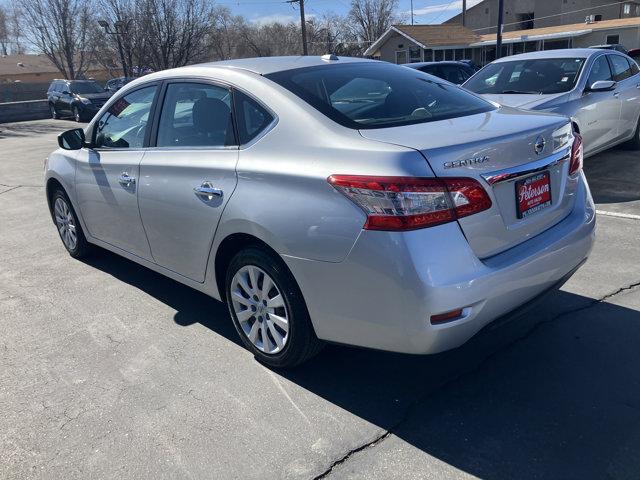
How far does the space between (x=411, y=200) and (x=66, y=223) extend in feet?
13.4

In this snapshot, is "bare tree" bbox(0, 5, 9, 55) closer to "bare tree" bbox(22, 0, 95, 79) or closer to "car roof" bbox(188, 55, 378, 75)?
"bare tree" bbox(22, 0, 95, 79)

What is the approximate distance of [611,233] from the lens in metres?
5.25

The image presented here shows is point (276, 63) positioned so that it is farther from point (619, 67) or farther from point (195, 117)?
point (619, 67)

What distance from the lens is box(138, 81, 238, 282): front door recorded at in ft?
10.7

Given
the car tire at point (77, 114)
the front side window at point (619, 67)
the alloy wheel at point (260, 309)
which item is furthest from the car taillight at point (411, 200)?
the car tire at point (77, 114)

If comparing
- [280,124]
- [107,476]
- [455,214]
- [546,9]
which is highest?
[546,9]

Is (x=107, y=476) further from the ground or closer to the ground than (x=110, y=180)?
closer to the ground

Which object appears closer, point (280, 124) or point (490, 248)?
point (490, 248)

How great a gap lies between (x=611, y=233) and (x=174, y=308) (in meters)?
3.96

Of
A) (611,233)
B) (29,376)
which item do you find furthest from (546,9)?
(29,376)

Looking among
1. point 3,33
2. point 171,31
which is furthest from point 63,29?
point 3,33

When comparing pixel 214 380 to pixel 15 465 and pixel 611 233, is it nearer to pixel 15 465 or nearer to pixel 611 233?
pixel 15 465

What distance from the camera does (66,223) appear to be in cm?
539

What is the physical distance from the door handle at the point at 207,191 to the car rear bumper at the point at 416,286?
2.22ft
